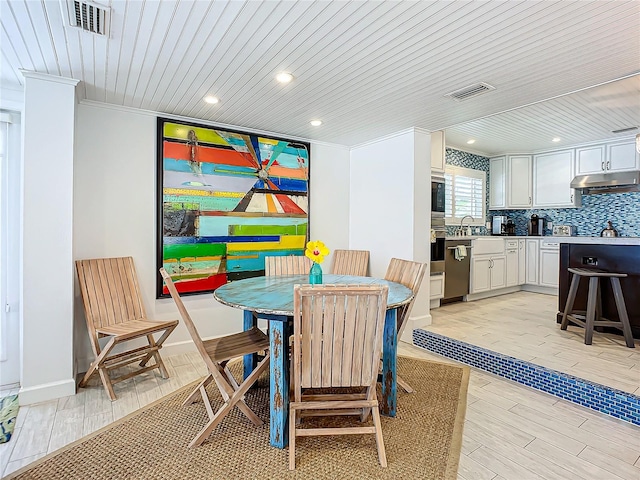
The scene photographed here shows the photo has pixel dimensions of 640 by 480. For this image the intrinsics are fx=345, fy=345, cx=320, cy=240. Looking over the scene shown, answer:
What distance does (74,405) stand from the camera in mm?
2510

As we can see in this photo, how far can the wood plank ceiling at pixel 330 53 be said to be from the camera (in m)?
1.84

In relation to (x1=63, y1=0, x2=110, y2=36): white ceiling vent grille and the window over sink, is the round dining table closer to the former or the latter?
(x1=63, y1=0, x2=110, y2=36): white ceiling vent grille

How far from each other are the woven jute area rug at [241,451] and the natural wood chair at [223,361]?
0.32 feet

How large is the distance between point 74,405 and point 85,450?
701 millimetres

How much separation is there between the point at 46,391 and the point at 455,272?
4949 mm

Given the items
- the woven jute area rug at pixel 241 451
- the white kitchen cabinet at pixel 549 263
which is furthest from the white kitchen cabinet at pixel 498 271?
the woven jute area rug at pixel 241 451

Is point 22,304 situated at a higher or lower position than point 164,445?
higher

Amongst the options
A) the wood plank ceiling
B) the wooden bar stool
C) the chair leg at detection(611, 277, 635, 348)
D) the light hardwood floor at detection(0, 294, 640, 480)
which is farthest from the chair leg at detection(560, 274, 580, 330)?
the wood plank ceiling

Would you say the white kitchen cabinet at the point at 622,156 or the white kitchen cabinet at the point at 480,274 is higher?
the white kitchen cabinet at the point at 622,156

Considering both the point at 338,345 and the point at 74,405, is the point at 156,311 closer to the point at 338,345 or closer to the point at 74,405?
the point at 74,405

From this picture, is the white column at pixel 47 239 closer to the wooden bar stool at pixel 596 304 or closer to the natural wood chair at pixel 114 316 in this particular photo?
the natural wood chair at pixel 114 316

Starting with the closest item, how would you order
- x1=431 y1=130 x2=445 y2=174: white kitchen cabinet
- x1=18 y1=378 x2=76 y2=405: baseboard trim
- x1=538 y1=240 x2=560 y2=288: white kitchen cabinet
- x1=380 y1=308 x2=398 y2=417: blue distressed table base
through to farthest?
x1=380 y1=308 x2=398 y2=417: blue distressed table base
x1=18 y1=378 x2=76 y2=405: baseboard trim
x1=431 y1=130 x2=445 y2=174: white kitchen cabinet
x1=538 y1=240 x2=560 y2=288: white kitchen cabinet

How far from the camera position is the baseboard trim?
253 cm

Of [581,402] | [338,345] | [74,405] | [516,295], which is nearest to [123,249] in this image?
[74,405]
